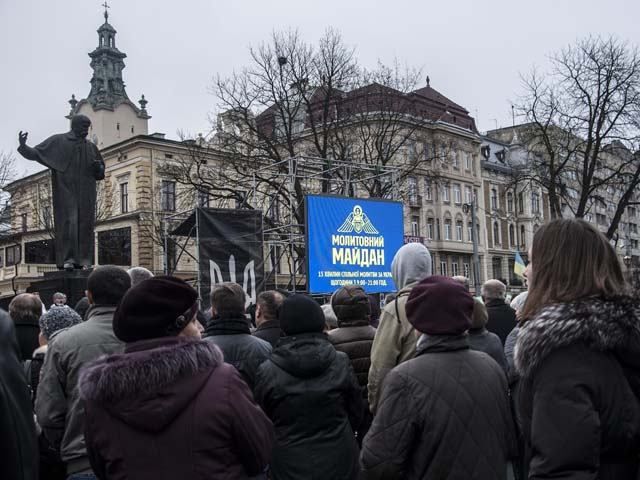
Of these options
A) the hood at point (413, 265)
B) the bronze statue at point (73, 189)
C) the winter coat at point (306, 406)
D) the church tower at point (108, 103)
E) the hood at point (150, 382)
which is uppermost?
the church tower at point (108, 103)

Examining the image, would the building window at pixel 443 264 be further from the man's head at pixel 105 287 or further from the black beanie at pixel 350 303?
the man's head at pixel 105 287

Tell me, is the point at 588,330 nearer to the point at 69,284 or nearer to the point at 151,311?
the point at 151,311

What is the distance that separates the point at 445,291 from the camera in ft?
10.2

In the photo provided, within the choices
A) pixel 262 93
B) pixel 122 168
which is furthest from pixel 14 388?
pixel 122 168

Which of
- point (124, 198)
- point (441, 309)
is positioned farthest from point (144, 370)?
point (124, 198)

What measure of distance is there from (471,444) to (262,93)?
2673 cm

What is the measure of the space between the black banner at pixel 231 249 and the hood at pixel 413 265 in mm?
12184

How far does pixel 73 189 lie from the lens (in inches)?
375

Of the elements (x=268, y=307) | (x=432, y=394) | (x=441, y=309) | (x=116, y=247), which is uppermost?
(x=116, y=247)

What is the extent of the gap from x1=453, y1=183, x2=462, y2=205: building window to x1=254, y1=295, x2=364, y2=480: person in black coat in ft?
186

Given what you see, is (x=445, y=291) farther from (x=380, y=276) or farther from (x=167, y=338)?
(x=380, y=276)

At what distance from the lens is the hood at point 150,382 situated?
7.77ft

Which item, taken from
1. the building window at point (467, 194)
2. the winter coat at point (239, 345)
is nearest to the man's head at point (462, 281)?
the winter coat at point (239, 345)

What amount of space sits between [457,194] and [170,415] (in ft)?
194
